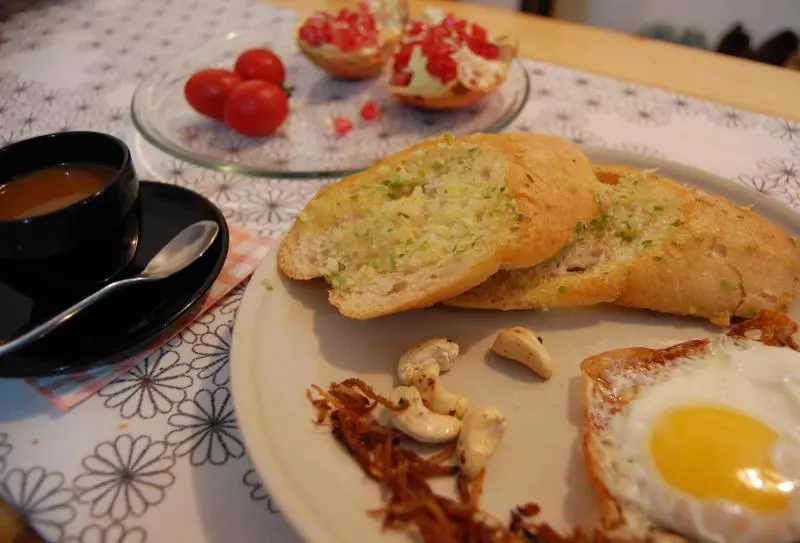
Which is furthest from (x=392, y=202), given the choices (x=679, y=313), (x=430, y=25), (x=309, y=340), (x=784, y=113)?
(x=784, y=113)

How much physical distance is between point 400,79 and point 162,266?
6.60 feet

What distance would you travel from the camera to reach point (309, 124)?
3650mm

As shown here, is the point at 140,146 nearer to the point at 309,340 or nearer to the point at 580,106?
the point at 309,340

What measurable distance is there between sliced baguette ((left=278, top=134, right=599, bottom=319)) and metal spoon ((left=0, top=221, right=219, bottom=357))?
13.1 inches

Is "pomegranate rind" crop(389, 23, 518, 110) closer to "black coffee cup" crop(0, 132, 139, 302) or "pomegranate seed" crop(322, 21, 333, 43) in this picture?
"pomegranate seed" crop(322, 21, 333, 43)

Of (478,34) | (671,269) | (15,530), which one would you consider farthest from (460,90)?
(15,530)

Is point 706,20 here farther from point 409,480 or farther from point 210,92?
point 409,480

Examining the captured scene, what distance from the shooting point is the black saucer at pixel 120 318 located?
1882 mm

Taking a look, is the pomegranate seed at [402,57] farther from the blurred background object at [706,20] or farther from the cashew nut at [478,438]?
the blurred background object at [706,20]

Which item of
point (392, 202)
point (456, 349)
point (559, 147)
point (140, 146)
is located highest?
point (559, 147)

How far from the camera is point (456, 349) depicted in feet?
6.29

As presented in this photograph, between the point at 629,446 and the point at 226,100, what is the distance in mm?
2953

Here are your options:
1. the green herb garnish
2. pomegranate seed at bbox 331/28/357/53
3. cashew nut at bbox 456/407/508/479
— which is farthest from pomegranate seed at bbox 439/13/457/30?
cashew nut at bbox 456/407/508/479

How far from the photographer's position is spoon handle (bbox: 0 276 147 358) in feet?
5.83
